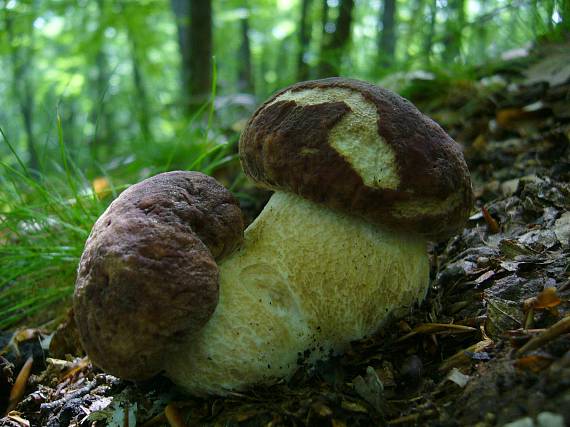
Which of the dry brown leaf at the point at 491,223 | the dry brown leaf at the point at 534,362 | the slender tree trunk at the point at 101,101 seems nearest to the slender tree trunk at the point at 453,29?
the dry brown leaf at the point at 491,223

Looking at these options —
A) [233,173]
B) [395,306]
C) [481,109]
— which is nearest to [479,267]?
[395,306]

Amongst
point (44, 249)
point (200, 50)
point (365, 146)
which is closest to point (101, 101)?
point (44, 249)

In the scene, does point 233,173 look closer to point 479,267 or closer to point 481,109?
point 481,109

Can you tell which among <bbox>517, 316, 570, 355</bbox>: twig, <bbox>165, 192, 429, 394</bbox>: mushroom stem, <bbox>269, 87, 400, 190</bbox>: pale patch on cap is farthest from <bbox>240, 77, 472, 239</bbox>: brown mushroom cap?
<bbox>517, 316, 570, 355</bbox>: twig

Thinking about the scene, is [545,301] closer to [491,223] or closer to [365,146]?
[365,146]

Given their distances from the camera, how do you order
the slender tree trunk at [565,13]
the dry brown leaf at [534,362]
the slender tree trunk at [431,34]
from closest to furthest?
the dry brown leaf at [534,362]
the slender tree trunk at [565,13]
the slender tree trunk at [431,34]

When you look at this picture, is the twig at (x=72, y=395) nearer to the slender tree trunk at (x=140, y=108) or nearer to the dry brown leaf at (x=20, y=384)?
the dry brown leaf at (x=20, y=384)

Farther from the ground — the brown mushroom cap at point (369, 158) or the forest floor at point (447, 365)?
the brown mushroom cap at point (369, 158)
